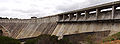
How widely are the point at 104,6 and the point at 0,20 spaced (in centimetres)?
3373

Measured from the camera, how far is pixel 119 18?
1191cm

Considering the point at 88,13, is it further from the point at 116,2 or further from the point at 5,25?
the point at 5,25

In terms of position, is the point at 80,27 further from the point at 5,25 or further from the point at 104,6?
the point at 5,25

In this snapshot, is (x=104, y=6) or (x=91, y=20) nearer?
(x=104, y=6)

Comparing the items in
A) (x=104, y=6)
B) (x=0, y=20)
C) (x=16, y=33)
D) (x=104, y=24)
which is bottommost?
(x=16, y=33)

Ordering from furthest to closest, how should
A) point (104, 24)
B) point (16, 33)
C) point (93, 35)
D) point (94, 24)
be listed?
1. point (16, 33)
2. point (94, 24)
3. point (104, 24)
4. point (93, 35)

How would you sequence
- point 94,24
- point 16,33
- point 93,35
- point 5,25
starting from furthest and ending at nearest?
1. point 5,25
2. point 16,33
3. point 94,24
4. point 93,35

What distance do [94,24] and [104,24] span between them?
1.51m

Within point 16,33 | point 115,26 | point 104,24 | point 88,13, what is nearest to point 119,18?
point 115,26

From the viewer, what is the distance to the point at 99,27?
13891 mm

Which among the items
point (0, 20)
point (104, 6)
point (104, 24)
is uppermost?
point (104, 6)

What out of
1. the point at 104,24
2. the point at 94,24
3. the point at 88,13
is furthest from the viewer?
the point at 88,13

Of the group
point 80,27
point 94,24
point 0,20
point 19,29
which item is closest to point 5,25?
point 0,20

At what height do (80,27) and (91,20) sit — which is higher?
(91,20)
